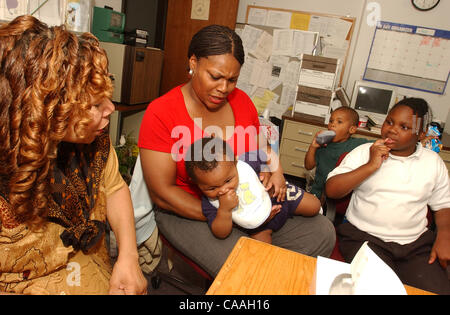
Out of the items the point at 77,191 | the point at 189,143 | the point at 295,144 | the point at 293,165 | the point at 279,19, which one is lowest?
the point at 293,165

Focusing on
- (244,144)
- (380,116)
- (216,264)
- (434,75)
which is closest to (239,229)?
(216,264)

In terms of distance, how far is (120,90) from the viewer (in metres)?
2.45

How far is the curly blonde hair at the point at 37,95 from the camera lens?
2.41 feet

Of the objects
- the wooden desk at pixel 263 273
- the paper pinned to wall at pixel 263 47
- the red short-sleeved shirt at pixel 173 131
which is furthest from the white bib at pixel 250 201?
the paper pinned to wall at pixel 263 47

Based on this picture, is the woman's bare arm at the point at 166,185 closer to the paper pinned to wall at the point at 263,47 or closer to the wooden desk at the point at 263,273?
the wooden desk at the point at 263,273

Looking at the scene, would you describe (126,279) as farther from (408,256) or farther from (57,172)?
(408,256)

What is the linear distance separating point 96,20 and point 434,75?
Answer: 372cm

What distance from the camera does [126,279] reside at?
0.96 m

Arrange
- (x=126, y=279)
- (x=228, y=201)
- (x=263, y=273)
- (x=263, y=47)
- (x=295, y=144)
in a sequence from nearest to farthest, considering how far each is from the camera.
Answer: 1. (x=263, y=273)
2. (x=126, y=279)
3. (x=228, y=201)
4. (x=295, y=144)
5. (x=263, y=47)

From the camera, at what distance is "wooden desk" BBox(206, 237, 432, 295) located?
74 cm

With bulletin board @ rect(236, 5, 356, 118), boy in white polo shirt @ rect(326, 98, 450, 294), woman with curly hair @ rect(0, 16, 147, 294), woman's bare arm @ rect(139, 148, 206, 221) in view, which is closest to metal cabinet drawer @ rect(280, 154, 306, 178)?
bulletin board @ rect(236, 5, 356, 118)

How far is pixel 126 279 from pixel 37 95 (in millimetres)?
589

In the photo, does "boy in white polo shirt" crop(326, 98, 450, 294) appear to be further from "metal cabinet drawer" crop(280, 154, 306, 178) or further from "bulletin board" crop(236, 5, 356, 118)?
"bulletin board" crop(236, 5, 356, 118)

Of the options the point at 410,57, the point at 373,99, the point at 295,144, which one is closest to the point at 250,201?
the point at 295,144
